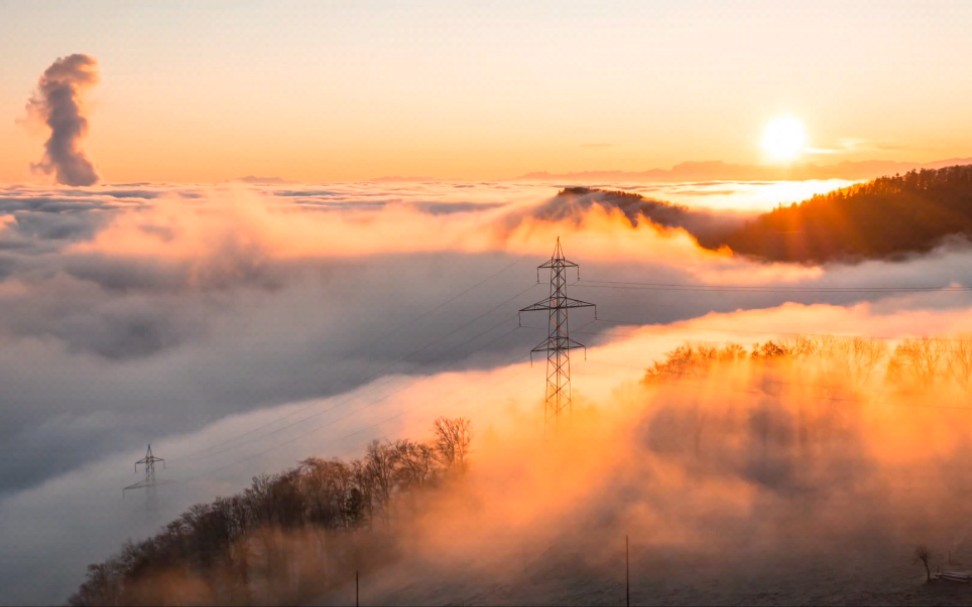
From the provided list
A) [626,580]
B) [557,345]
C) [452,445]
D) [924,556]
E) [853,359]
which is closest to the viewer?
[924,556]

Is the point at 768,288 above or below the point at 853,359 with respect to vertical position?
above

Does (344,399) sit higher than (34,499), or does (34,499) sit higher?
(344,399)

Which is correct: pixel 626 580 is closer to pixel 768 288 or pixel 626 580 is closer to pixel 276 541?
pixel 276 541

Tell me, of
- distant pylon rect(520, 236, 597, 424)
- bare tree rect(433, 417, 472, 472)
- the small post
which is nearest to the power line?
distant pylon rect(520, 236, 597, 424)

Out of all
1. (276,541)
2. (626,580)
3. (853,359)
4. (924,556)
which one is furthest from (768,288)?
(276,541)

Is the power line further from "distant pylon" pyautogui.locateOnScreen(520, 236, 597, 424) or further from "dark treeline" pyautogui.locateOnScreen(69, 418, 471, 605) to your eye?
"dark treeline" pyautogui.locateOnScreen(69, 418, 471, 605)

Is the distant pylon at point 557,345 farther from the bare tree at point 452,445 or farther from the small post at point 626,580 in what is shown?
the small post at point 626,580

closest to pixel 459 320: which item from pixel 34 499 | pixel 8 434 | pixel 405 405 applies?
pixel 405 405

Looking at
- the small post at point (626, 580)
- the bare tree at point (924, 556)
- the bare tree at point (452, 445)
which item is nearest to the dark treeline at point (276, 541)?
the bare tree at point (452, 445)

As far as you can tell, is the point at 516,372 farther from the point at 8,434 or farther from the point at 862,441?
the point at 8,434
